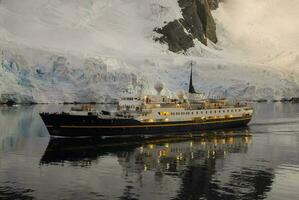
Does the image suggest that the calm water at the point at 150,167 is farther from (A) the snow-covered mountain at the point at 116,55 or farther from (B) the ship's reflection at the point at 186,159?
(A) the snow-covered mountain at the point at 116,55

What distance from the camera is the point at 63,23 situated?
14162 cm

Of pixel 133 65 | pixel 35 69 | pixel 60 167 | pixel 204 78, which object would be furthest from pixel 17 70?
pixel 60 167

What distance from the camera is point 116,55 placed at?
13300 cm

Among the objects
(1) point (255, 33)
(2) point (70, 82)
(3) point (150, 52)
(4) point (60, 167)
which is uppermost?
(1) point (255, 33)

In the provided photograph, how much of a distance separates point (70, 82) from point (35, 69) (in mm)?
7345

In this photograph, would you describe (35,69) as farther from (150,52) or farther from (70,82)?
(150,52)

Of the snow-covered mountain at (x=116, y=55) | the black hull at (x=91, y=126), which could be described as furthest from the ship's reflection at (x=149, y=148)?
the snow-covered mountain at (x=116, y=55)

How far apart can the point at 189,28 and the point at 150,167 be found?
14651cm

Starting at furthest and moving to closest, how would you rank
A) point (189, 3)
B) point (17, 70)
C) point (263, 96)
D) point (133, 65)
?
point (189, 3)
point (263, 96)
point (133, 65)
point (17, 70)

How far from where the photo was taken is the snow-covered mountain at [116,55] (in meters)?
108

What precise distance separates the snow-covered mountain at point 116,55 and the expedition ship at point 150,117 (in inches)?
714

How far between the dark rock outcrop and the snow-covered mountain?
0.63 meters

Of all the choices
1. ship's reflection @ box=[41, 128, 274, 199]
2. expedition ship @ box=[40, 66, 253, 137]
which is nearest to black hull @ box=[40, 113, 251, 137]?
expedition ship @ box=[40, 66, 253, 137]

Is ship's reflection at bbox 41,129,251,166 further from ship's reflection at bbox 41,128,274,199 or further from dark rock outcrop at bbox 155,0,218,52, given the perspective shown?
dark rock outcrop at bbox 155,0,218,52
